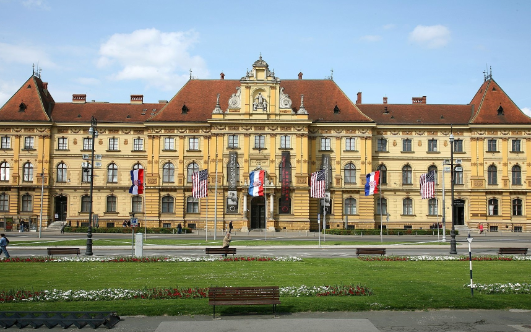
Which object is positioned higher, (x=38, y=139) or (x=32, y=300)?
(x=38, y=139)

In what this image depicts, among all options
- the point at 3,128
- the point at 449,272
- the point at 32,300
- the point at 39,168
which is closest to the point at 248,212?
the point at 39,168

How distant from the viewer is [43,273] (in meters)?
24.7

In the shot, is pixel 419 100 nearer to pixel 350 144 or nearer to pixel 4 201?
pixel 350 144

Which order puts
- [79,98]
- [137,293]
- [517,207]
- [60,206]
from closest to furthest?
[137,293]
[517,207]
[60,206]
[79,98]

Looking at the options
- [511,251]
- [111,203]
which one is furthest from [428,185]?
[111,203]

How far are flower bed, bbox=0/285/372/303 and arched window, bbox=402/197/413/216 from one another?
172 feet

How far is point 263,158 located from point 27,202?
3023cm

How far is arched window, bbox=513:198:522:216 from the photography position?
69562 millimetres

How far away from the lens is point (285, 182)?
66.3m

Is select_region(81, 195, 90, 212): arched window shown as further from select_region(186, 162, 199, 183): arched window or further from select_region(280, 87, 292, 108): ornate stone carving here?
select_region(280, 87, 292, 108): ornate stone carving

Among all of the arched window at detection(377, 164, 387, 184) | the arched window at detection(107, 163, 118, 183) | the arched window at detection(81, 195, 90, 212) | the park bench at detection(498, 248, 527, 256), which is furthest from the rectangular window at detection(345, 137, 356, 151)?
the park bench at detection(498, 248, 527, 256)

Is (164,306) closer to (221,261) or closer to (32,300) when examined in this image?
(32,300)

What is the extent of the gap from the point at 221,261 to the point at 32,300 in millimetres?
12920

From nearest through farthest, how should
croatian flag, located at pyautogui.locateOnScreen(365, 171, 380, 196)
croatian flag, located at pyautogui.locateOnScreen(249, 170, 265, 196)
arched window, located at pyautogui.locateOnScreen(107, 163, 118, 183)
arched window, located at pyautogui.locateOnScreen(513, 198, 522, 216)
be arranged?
croatian flag, located at pyautogui.locateOnScreen(365, 171, 380, 196), croatian flag, located at pyautogui.locateOnScreen(249, 170, 265, 196), arched window, located at pyautogui.locateOnScreen(513, 198, 522, 216), arched window, located at pyautogui.locateOnScreen(107, 163, 118, 183)
